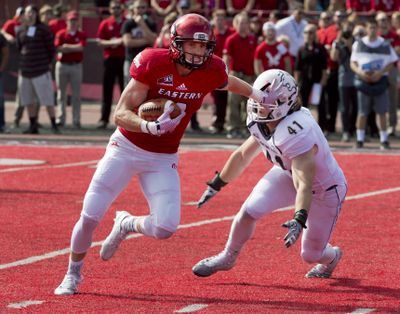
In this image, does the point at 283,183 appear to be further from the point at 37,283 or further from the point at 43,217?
the point at 43,217

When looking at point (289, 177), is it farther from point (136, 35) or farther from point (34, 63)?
point (136, 35)

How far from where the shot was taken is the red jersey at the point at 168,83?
745 cm

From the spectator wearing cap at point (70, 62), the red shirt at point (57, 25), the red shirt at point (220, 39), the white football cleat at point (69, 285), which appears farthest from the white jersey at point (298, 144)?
the red shirt at point (57, 25)

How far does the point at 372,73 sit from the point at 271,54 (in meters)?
1.76

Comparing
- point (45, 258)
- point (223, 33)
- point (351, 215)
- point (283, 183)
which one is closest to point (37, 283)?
Result: point (45, 258)

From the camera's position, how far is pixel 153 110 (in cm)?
733

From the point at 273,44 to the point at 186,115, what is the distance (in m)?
10.9

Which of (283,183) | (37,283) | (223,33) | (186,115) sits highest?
(186,115)

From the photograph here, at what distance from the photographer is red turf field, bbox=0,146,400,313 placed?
24.1ft

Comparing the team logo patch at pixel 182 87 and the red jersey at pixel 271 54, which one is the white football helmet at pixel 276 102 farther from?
the red jersey at pixel 271 54

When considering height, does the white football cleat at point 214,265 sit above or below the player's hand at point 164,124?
below

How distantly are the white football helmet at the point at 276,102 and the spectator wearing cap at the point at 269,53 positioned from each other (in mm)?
10514

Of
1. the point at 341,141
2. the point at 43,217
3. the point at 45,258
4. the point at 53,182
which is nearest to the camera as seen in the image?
the point at 45,258

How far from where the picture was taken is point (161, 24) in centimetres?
2228
